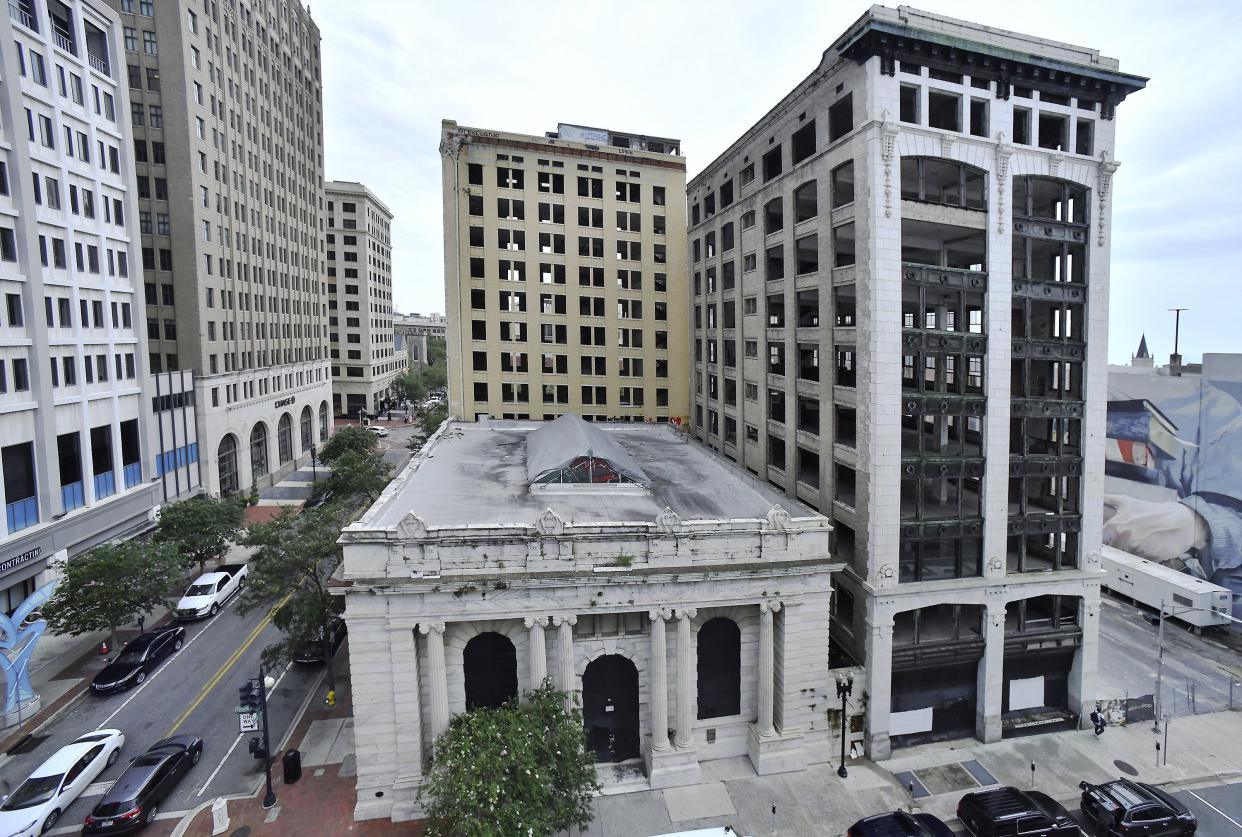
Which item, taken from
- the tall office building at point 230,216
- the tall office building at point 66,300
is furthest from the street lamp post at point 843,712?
the tall office building at point 230,216

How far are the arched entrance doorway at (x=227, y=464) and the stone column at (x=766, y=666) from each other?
2343 inches

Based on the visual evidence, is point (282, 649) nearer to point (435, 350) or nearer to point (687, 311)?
point (687, 311)

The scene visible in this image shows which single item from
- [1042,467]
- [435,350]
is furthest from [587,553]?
[435,350]

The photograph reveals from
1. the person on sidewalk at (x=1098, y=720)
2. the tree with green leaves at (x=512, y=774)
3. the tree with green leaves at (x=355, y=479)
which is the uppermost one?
the tree with green leaves at (x=355, y=479)

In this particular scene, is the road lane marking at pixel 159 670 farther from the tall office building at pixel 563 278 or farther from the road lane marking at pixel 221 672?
the tall office building at pixel 563 278

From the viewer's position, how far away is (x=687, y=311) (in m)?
59.6

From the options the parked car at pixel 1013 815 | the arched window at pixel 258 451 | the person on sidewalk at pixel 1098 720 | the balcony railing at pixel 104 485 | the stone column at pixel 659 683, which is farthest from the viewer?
the arched window at pixel 258 451

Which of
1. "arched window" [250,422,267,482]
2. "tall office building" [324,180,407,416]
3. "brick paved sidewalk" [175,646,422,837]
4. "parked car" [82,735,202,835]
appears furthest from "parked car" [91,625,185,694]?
"tall office building" [324,180,407,416]

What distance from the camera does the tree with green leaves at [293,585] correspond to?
31.0m

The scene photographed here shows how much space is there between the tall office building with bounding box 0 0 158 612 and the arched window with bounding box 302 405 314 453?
38331 mm

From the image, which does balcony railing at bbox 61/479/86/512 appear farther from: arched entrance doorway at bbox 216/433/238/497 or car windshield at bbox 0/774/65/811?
car windshield at bbox 0/774/65/811

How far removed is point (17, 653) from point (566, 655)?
93.1 ft

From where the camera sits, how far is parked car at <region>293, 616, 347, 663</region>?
34062 mm

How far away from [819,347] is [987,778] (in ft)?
71.6
